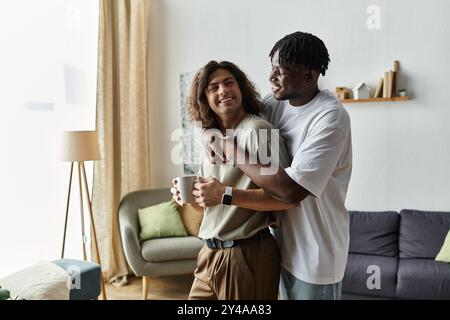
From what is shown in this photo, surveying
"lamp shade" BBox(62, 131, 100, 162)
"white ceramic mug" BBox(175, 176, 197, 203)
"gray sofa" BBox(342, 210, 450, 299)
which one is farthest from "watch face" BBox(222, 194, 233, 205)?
"lamp shade" BBox(62, 131, 100, 162)

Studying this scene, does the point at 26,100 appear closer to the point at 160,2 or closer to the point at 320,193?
the point at 160,2

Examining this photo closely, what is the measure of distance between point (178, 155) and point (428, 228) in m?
2.17

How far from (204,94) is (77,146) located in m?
1.75

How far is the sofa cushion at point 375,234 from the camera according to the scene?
9.48 ft

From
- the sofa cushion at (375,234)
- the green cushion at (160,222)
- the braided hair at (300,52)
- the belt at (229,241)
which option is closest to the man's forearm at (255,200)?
the belt at (229,241)

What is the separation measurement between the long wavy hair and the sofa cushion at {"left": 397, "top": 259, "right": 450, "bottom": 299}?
71.2 inches

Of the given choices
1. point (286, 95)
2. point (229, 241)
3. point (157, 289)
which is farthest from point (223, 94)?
point (157, 289)

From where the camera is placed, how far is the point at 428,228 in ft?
9.30

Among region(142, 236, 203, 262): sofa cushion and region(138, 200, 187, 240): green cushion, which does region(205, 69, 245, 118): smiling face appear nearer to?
region(142, 236, 203, 262): sofa cushion

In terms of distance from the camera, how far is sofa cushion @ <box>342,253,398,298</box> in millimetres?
2559

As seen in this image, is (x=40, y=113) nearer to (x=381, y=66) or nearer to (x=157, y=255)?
(x=157, y=255)

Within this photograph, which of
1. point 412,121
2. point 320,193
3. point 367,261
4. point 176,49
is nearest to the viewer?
point 320,193

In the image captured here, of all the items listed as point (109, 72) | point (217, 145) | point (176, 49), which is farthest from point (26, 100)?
point (217, 145)

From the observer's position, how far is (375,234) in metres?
2.93
